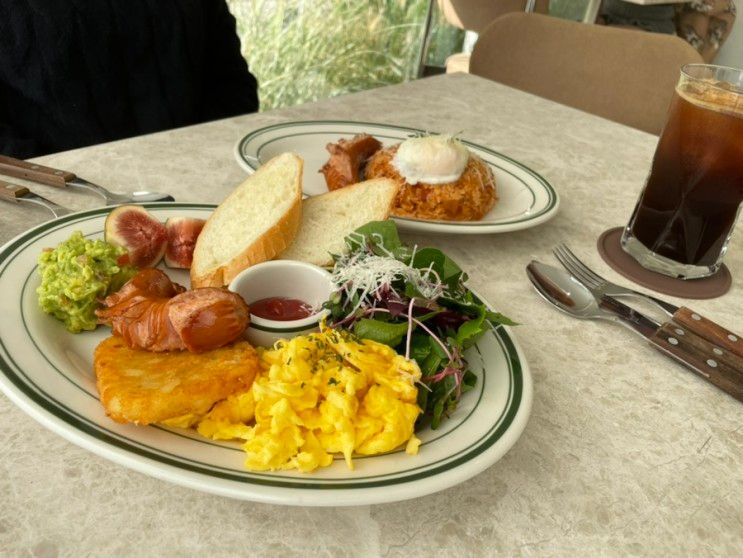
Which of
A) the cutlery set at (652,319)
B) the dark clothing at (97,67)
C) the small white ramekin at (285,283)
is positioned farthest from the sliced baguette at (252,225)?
the dark clothing at (97,67)

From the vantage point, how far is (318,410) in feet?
3.34

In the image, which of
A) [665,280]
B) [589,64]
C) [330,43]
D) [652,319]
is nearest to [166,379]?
[652,319]

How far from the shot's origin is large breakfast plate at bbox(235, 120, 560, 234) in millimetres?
1775

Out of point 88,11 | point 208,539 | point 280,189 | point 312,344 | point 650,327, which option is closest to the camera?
point 208,539

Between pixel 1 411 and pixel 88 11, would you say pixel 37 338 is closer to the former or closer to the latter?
pixel 1 411

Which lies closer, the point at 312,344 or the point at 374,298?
the point at 312,344

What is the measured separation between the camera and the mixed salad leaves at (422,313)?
1130mm

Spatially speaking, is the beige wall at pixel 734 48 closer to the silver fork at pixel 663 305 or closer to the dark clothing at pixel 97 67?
the dark clothing at pixel 97 67

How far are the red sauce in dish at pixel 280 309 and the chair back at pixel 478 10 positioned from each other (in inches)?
199

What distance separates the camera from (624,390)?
4.44ft

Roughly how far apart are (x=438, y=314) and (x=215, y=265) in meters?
→ 0.58

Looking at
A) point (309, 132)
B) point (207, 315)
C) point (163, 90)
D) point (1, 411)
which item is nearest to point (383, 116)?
point (309, 132)

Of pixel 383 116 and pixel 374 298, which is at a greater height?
pixel 374 298

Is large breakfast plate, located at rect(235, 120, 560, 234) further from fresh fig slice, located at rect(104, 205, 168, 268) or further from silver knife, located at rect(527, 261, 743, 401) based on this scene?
fresh fig slice, located at rect(104, 205, 168, 268)
